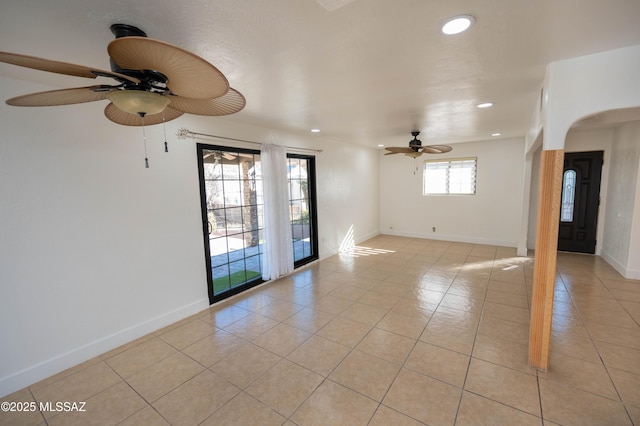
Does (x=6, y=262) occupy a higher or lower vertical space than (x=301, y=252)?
higher

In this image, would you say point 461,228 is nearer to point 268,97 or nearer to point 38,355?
point 268,97

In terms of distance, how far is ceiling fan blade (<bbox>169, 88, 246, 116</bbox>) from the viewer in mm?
1455

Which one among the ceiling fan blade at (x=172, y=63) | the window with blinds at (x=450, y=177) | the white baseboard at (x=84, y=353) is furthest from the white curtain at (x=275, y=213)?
the window with blinds at (x=450, y=177)

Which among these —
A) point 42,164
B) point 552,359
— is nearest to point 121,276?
point 42,164

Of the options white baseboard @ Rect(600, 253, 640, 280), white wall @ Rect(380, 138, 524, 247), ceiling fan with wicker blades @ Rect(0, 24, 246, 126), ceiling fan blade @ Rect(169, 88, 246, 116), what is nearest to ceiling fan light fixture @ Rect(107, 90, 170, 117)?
ceiling fan with wicker blades @ Rect(0, 24, 246, 126)

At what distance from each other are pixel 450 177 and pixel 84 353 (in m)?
7.18

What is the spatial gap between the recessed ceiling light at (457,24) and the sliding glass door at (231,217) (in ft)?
9.36

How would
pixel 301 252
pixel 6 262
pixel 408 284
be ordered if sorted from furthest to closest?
pixel 301 252, pixel 408 284, pixel 6 262

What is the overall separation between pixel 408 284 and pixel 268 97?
3220 mm

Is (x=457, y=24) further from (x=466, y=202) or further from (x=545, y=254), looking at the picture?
(x=466, y=202)

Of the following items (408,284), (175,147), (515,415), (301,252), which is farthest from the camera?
(301,252)

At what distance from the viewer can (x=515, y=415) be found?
1.78 m

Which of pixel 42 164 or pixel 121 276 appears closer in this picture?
pixel 42 164

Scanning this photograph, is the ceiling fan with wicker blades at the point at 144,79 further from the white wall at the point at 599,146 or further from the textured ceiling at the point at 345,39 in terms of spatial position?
the white wall at the point at 599,146
